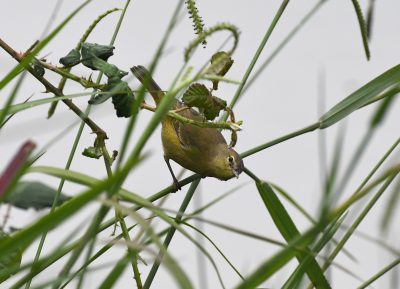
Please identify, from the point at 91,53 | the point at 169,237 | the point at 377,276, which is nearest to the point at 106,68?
the point at 91,53

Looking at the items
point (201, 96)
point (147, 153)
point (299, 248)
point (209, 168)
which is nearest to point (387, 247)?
point (299, 248)

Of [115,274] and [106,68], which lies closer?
[115,274]

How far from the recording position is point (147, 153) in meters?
0.97

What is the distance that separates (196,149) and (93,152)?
150 cm

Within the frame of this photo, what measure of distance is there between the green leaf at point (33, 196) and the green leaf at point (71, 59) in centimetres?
32

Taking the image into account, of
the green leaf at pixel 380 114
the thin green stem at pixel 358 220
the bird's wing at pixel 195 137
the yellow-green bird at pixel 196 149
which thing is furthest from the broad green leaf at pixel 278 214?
the bird's wing at pixel 195 137

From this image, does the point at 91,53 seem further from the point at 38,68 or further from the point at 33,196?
the point at 33,196

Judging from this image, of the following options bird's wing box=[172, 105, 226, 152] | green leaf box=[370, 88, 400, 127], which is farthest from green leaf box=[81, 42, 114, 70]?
bird's wing box=[172, 105, 226, 152]

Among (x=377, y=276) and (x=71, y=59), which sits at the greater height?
(x=71, y=59)

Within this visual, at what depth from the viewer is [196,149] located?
3.38m

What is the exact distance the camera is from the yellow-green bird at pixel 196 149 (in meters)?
3.20

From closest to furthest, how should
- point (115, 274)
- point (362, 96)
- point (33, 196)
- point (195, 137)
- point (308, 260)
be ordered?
point (115, 274)
point (308, 260)
point (33, 196)
point (362, 96)
point (195, 137)

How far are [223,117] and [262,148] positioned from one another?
23 cm

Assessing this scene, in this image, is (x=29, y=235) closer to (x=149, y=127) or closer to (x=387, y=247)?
(x=149, y=127)
